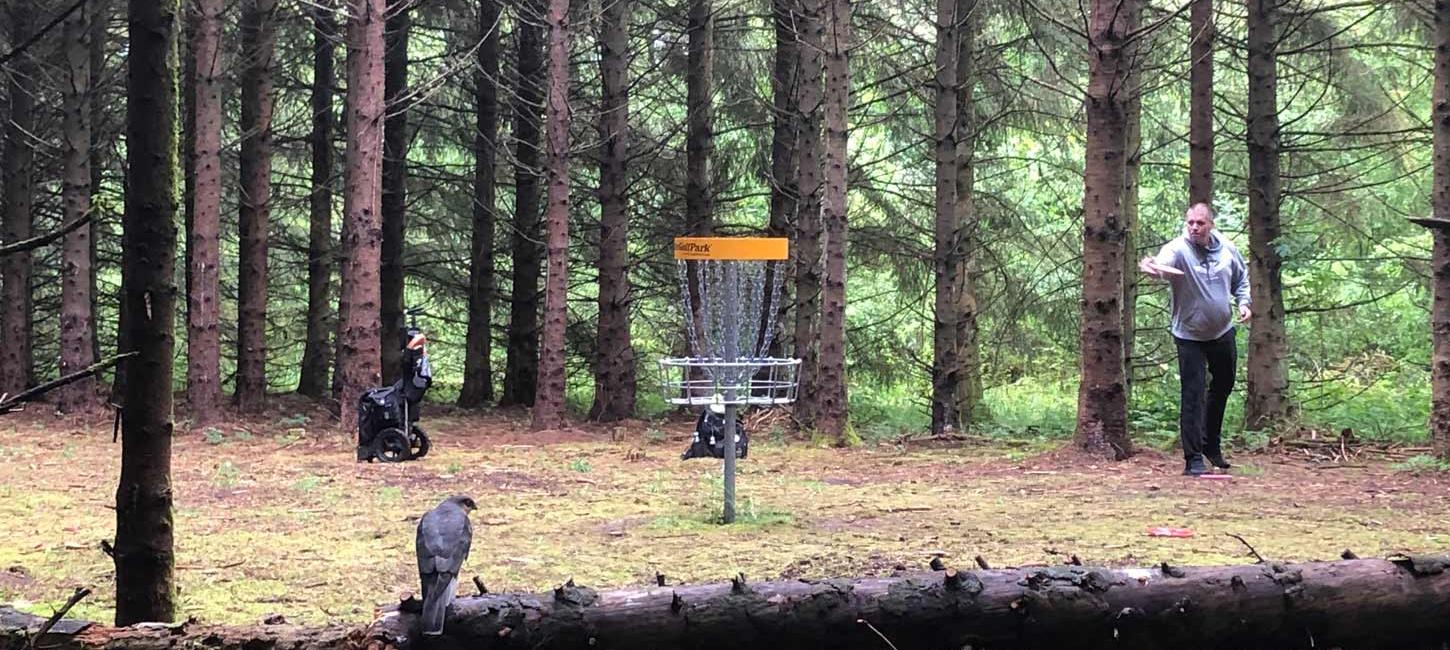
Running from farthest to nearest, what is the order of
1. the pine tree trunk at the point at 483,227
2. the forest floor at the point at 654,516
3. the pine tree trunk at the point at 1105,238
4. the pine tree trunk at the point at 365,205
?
the pine tree trunk at the point at 483,227
the pine tree trunk at the point at 365,205
the pine tree trunk at the point at 1105,238
the forest floor at the point at 654,516

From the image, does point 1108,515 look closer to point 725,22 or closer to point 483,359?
point 725,22

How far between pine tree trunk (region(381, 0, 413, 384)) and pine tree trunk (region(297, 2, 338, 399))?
842mm

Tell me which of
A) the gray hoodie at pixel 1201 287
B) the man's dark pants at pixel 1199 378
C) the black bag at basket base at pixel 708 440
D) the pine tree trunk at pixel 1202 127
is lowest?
the black bag at basket base at pixel 708 440

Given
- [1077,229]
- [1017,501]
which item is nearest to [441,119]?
[1077,229]

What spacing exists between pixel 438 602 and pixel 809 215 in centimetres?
1029

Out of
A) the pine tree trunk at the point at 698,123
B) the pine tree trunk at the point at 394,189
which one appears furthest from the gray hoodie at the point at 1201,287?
the pine tree trunk at the point at 394,189

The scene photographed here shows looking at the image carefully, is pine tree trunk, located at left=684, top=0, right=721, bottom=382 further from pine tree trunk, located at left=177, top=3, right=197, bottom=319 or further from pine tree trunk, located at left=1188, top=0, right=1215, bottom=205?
pine tree trunk, located at left=1188, top=0, right=1215, bottom=205

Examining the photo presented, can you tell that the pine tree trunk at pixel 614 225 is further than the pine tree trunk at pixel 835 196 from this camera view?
Yes

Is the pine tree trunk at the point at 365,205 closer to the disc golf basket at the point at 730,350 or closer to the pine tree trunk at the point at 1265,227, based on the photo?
the disc golf basket at the point at 730,350

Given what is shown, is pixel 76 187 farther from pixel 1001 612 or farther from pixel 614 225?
pixel 1001 612

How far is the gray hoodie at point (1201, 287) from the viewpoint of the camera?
798 centimetres

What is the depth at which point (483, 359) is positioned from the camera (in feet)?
62.3

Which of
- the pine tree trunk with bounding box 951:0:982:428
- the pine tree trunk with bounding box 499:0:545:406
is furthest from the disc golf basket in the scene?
the pine tree trunk with bounding box 499:0:545:406

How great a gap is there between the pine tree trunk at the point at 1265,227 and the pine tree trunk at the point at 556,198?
23.2 ft
